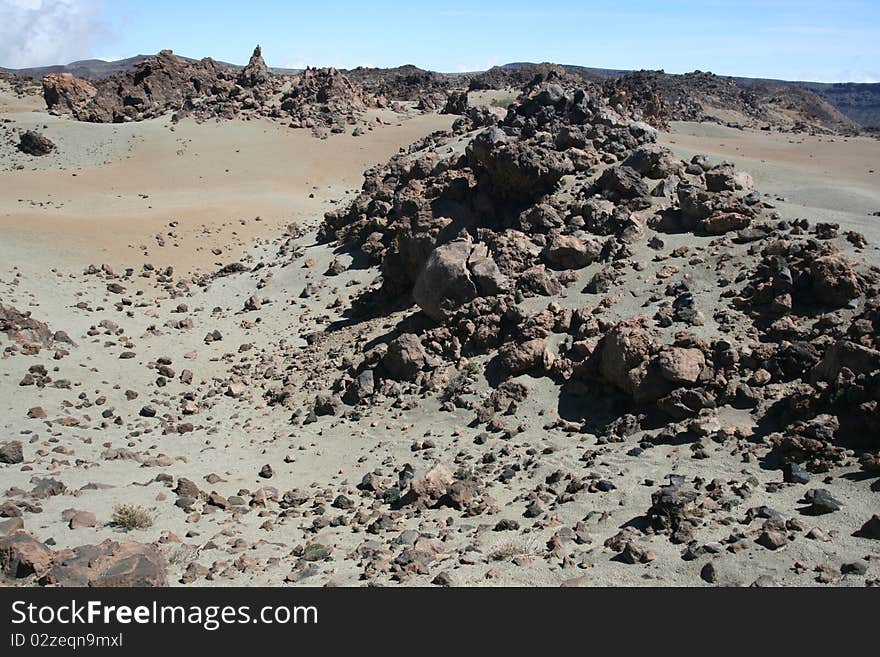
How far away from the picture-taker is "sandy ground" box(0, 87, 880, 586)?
6.74 meters

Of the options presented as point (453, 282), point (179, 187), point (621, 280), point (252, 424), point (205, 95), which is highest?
point (205, 95)

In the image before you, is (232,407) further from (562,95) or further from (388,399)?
(562,95)

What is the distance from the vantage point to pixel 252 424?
1116cm

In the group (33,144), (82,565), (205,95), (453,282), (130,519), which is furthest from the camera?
(205,95)

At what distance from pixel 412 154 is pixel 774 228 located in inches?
511

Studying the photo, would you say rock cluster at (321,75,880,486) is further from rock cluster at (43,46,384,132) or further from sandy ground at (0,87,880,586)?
rock cluster at (43,46,384,132)

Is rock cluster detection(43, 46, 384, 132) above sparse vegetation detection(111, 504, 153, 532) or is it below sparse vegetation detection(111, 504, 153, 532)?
above

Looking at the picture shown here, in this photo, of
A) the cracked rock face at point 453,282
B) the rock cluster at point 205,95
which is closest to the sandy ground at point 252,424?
the cracked rock face at point 453,282

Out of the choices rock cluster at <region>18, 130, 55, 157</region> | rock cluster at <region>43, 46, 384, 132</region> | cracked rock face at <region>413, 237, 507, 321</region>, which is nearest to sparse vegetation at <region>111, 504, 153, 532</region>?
cracked rock face at <region>413, 237, 507, 321</region>

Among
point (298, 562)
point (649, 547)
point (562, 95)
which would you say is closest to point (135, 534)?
point (298, 562)

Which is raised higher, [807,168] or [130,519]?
[807,168]

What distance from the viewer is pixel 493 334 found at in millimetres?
11219

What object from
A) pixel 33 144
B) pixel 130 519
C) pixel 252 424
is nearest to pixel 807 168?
pixel 252 424

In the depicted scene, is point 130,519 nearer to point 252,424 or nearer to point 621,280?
point 252,424
